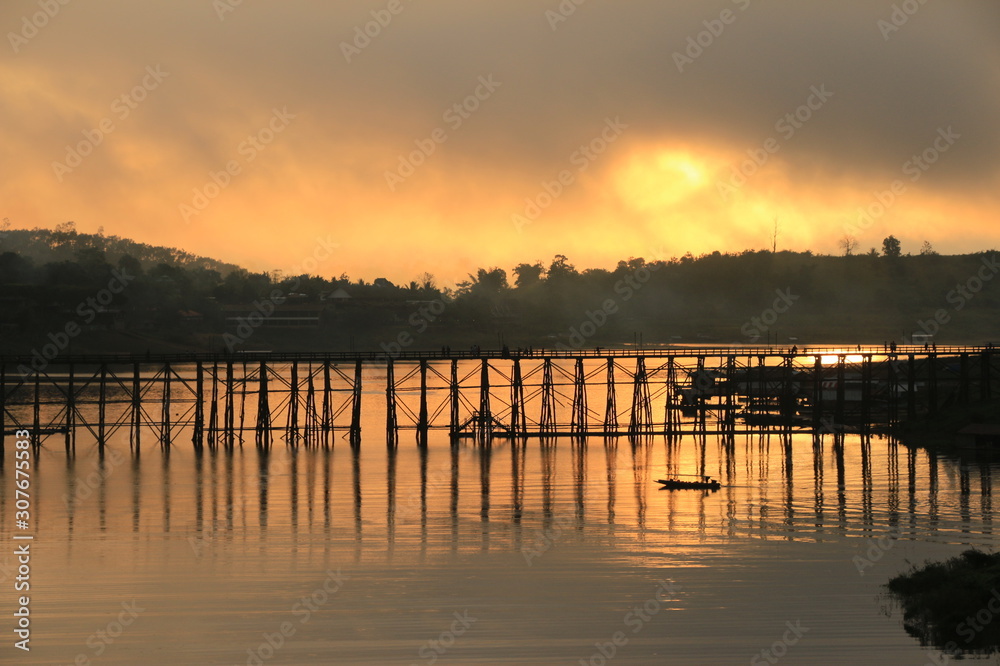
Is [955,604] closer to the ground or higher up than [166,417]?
closer to the ground

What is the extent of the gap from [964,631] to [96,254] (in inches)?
7562

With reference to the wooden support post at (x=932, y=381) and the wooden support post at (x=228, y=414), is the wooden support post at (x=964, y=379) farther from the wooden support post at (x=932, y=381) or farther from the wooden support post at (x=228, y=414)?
the wooden support post at (x=228, y=414)

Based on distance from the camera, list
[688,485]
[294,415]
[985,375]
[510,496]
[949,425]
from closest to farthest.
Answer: [510,496] → [688,485] → [949,425] → [294,415] → [985,375]

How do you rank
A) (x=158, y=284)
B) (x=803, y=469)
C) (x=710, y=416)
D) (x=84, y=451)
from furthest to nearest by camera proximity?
(x=158, y=284) → (x=710, y=416) → (x=84, y=451) → (x=803, y=469)

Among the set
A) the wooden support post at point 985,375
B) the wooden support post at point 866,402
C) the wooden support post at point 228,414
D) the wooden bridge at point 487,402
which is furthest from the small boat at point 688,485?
the wooden support post at point 985,375

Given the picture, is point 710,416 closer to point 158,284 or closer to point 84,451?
point 84,451

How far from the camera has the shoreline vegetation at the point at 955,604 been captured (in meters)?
26.3

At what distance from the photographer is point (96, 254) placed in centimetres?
19912

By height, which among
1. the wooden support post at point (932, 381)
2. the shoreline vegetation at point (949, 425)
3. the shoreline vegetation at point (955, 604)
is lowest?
the shoreline vegetation at point (955, 604)

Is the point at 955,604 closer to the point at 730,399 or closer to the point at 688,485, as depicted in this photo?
the point at 688,485

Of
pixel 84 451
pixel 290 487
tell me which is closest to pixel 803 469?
pixel 290 487

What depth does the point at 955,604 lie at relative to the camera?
27672 millimetres

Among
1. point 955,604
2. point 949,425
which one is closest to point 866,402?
point 949,425

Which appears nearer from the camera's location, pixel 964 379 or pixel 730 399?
pixel 964 379
